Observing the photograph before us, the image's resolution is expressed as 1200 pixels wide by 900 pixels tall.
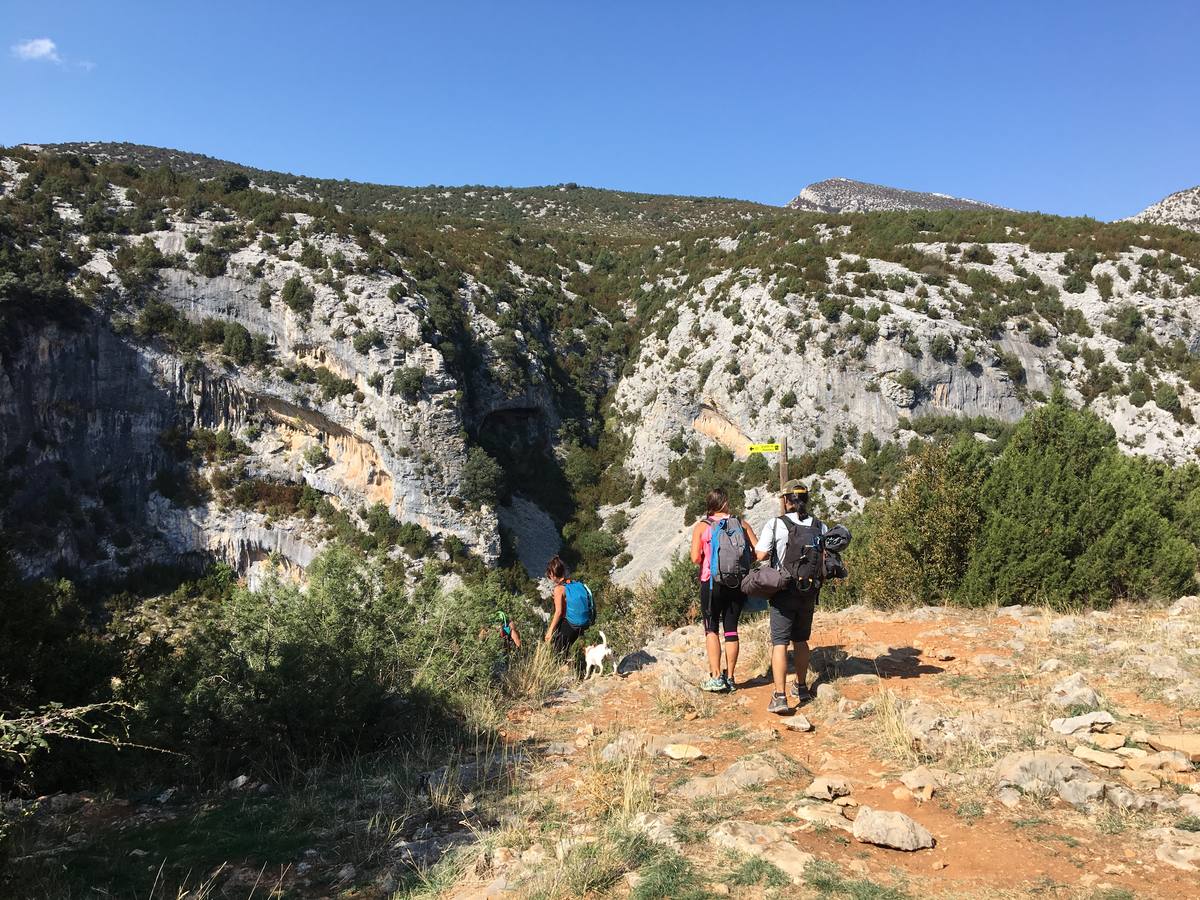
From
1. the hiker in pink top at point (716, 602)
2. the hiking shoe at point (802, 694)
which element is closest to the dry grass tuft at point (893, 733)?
the hiking shoe at point (802, 694)

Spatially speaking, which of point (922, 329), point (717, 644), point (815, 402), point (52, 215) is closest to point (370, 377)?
point (52, 215)

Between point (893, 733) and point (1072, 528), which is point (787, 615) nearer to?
point (893, 733)

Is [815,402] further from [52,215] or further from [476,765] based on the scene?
[52,215]

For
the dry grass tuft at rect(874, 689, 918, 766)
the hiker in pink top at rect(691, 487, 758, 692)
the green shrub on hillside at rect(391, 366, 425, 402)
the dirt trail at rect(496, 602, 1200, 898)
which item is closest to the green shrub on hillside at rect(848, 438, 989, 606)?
the dirt trail at rect(496, 602, 1200, 898)

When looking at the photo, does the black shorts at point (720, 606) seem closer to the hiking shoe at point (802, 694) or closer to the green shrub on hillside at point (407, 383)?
the hiking shoe at point (802, 694)

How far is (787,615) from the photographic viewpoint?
18.3 ft

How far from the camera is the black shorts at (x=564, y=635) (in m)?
8.02

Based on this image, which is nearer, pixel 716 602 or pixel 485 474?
pixel 716 602

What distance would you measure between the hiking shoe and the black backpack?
104cm

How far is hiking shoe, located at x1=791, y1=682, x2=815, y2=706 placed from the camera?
5.82 meters

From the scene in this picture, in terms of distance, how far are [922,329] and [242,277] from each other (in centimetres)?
3535

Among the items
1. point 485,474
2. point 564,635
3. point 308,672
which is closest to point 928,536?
point 564,635

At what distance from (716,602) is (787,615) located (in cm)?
79

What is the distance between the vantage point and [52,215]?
113ft
